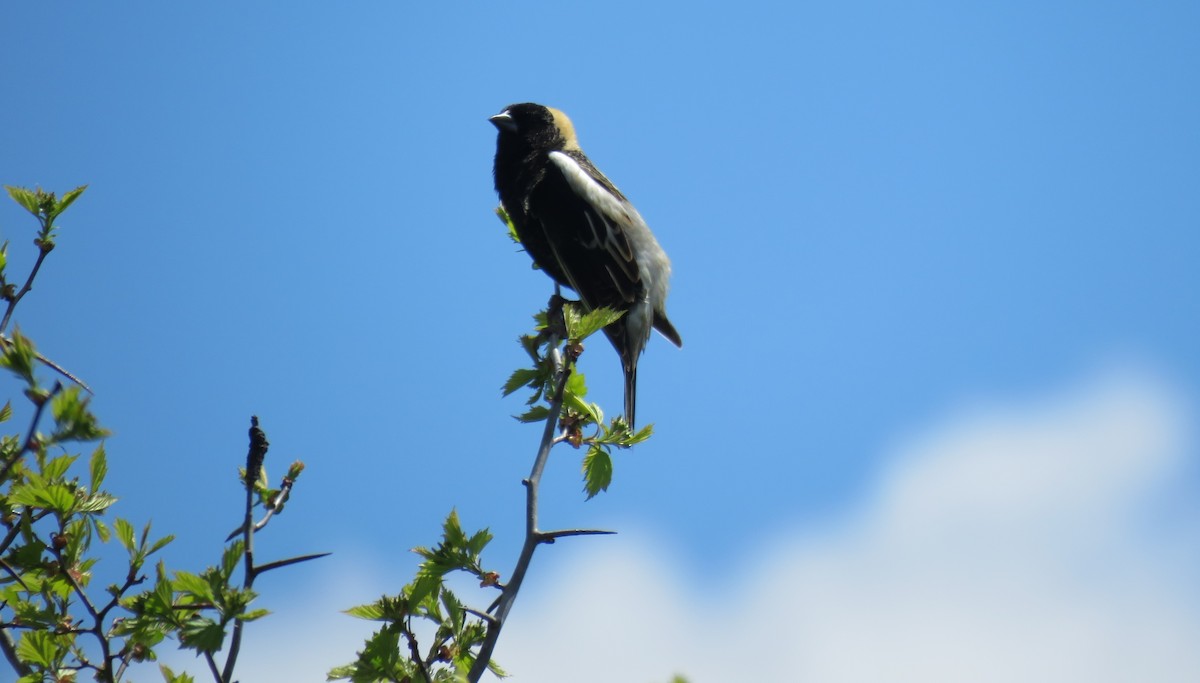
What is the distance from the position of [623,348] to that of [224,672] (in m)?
3.68

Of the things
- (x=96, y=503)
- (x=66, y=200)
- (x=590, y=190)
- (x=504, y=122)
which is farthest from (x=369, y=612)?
(x=504, y=122)

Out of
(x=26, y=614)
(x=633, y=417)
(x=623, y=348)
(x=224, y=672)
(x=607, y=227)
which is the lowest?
(x=224, y=672)

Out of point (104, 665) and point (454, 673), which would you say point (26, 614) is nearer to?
point (104, 665)

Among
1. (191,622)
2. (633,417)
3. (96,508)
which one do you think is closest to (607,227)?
(633,417)

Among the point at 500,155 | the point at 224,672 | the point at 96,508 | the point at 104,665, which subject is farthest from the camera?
the point at 500,155

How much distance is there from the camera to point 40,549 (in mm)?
3117

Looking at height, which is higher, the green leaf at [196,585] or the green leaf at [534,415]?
the green leaf at [534,415]

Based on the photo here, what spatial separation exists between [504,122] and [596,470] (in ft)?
12.1

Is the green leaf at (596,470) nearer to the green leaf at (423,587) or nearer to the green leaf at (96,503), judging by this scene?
the green leaf at (423,587)

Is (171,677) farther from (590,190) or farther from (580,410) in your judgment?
(590,190)

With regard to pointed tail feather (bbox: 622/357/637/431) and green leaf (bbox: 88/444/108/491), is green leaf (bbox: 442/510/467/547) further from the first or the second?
pointed tail feather (bbox: 622/357/637/431)

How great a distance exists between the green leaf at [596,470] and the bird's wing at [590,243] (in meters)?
2.25

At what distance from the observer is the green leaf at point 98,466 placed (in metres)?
2.99

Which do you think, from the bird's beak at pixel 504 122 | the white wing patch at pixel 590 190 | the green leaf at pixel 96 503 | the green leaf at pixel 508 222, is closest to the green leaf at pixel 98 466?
the green leaf at pixel 96 503
